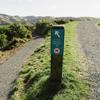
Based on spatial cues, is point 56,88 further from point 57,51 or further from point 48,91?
point 57,51

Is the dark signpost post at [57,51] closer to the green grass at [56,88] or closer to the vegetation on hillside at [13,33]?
the green grass at [56,88]

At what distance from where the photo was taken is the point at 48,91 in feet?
32.6

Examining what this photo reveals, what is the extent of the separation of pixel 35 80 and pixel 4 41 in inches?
1382

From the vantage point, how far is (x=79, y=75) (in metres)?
11.3

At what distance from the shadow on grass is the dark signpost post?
21 cm

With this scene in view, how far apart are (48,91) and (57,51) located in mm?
1356

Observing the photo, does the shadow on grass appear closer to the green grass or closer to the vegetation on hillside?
the green grass

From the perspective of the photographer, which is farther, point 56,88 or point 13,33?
point 13,33

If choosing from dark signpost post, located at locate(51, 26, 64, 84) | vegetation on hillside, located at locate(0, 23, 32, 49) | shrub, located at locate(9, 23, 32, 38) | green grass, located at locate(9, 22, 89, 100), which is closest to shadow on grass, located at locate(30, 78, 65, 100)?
green grass, located at locate(9, 22, 89, 100)

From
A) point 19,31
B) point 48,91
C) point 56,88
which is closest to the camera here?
point 48,91

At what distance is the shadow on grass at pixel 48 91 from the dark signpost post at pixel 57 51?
8.4 inches

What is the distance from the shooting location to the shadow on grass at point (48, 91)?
9656 millimetres

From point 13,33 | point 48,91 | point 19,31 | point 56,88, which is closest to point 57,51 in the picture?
point 56,88

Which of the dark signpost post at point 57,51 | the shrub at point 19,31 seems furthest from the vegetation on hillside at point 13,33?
the dark signpost post at point 57,51
